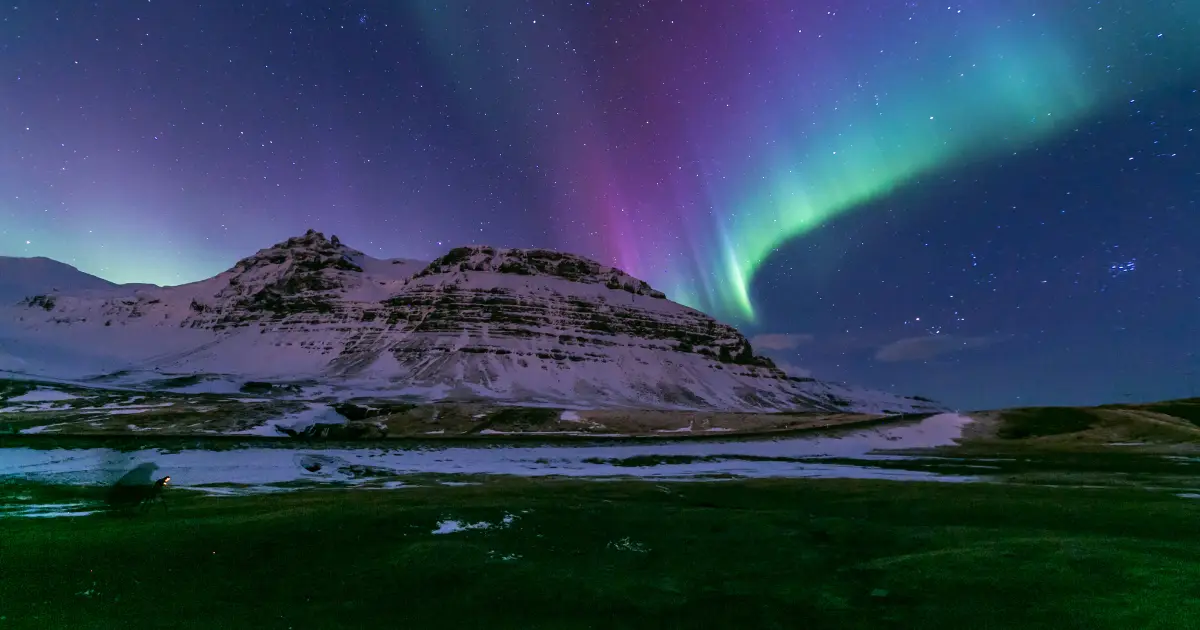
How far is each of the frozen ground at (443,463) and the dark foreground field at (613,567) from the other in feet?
57.9

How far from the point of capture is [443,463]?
53.1 m

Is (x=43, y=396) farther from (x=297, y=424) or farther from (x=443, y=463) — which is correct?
(x=443, y=463)

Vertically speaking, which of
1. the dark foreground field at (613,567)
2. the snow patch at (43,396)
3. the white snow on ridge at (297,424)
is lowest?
the snow patch at (43,396)

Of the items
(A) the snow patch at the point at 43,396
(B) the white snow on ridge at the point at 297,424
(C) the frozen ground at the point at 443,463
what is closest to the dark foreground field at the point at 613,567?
(C) the frozen ground at the point at 443,463

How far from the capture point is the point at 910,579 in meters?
13.0

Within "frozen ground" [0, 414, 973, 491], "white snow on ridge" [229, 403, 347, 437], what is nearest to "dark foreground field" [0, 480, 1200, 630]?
"frozen ground" [0, 414, 973, 491]

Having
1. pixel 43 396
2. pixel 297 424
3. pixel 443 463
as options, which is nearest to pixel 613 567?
pixel 443 463

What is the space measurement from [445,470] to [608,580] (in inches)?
1454

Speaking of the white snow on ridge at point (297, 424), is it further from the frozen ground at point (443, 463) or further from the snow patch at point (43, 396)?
the snow patch at point (43, 396)

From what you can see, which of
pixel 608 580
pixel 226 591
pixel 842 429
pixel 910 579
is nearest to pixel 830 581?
pixel 910 579

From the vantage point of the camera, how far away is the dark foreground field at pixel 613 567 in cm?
1086

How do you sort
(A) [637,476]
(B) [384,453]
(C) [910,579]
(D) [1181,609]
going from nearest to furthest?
1. (D) [1181,609]
2. (C) [910,579]
3. (A) [637,476]
4. (B) [384,453]

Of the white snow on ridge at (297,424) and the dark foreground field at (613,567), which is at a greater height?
the dark foreground field at (613,567)

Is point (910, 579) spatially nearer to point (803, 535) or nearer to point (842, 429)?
point (803, 535)
